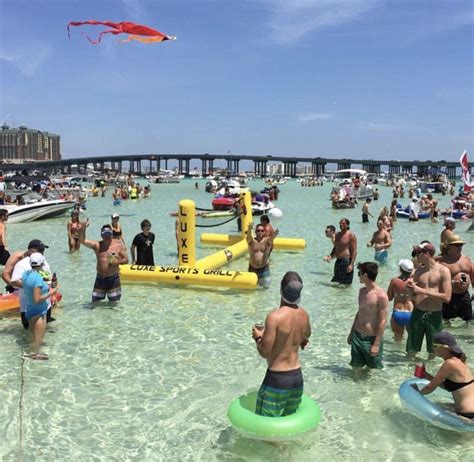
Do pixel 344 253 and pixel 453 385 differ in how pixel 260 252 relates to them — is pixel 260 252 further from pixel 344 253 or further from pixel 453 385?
pixel 453 385

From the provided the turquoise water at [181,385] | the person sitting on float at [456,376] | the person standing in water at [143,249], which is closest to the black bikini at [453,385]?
the person sitting on float at [456,376]

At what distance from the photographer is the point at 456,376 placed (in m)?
4.34

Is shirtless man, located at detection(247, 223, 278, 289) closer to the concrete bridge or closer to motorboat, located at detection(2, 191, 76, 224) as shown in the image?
motorboat, located at detection(2, 191, 76, 224)

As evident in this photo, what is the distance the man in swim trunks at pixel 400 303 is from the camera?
656 cm

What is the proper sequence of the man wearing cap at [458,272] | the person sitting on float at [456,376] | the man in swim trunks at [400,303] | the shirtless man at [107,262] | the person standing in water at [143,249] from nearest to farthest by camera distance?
the person sitting on float at [456,376]
the man in swim trunks at [400,303]
the man wearing cap at [458,272]
the shirtless man at [107,262]
the person standing in water at [143,249]

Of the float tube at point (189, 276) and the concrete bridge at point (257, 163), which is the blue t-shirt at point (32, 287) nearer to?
the float tube at point (189, 276)

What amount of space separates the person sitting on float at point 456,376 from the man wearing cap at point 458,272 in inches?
113

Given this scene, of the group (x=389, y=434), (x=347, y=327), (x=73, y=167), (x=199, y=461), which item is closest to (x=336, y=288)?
(x=347, y=327)

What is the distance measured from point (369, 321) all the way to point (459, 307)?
2745 millimetres

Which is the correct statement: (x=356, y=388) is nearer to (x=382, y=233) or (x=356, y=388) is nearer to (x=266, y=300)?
(x=266, y=300)

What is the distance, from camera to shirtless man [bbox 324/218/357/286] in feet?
32.1

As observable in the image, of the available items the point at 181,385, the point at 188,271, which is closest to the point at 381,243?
the point at 188,271

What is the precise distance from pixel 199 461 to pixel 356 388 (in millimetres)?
2072

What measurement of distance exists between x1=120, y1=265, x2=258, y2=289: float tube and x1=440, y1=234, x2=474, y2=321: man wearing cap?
3.42m
